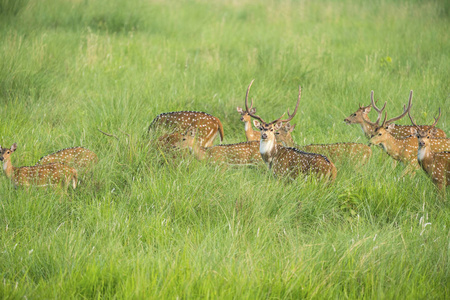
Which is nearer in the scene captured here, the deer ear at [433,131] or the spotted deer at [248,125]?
the deer ear at [433,131]

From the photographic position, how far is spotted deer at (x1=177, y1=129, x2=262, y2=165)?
20.1 ft

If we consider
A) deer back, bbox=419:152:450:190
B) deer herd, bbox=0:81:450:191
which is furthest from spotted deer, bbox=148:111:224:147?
deer back, bbox=419:152:450:190

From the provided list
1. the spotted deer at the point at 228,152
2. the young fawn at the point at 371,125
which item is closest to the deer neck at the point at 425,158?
the young fawn at the point at 371,125

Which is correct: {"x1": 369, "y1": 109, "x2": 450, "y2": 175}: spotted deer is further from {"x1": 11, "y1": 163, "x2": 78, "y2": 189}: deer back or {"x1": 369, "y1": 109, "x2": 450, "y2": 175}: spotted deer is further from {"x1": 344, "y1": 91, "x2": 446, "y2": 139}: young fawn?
{"x1": 11, "y1": 163, "x2": 78, "y2": 189}: deer back

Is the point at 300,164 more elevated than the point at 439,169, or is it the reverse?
the point at 439,169

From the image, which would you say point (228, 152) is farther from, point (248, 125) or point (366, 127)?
point (366, 127)

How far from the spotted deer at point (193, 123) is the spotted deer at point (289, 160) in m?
0.70

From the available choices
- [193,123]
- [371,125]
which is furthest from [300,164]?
[371,125]

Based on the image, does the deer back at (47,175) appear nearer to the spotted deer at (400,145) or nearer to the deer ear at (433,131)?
the spotted deer at (400,145)

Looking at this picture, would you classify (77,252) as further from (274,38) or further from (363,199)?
(274,38)

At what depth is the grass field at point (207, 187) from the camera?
11.9 ft

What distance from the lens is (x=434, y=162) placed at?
5387mm

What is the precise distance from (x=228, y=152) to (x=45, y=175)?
200cm

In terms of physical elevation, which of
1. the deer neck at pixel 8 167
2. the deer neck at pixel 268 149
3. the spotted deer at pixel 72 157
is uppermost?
the deer neck at pixel 268 149
